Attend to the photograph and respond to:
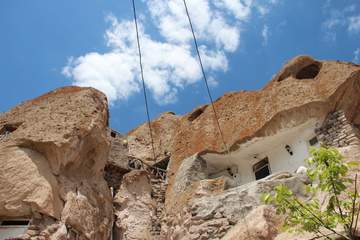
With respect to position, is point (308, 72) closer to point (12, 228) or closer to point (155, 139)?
point (155, 139)

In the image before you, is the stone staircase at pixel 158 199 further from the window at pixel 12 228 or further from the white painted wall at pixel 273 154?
the window at pixel 12 228

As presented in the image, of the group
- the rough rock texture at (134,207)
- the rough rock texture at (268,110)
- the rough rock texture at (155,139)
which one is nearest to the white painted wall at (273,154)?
the rough rock texture at (268,110)

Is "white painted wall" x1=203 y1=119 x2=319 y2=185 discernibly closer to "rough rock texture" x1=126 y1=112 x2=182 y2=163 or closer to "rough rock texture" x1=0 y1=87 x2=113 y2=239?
"rough rock texture" x1=126 y1=112 x2=182 y2=163

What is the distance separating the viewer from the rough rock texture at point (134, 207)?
11.4 m

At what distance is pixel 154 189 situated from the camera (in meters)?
13.3

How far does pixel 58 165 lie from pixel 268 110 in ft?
24.9

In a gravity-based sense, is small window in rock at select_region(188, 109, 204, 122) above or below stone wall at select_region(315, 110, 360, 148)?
above

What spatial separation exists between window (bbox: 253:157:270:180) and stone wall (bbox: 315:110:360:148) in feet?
8.36

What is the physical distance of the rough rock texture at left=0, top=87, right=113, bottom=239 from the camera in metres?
7.91

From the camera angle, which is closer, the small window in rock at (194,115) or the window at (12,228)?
the window at (12,228)

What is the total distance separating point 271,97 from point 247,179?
131 inches

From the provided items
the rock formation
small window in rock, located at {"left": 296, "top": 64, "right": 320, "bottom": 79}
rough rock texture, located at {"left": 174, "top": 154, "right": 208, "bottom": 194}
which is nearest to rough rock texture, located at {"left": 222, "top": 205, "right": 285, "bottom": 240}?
the rock formation

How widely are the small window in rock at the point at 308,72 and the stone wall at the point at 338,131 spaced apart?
3813 mm

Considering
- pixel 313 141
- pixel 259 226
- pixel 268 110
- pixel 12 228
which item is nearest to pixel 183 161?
pixel 268 110
